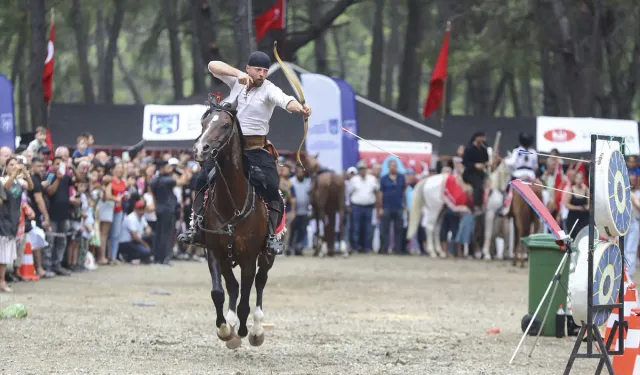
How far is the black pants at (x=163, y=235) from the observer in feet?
85.0

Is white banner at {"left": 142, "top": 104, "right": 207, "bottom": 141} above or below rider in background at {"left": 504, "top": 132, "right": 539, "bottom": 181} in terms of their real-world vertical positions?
above

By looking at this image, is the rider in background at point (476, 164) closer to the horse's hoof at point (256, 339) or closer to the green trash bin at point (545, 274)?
the green trash bin at point (545, 274)

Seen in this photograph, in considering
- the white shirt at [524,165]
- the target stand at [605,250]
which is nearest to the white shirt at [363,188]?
the white shirt at [524,165]

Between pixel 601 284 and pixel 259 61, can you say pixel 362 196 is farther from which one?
pixel 601 284

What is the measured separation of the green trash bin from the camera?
1550 cm

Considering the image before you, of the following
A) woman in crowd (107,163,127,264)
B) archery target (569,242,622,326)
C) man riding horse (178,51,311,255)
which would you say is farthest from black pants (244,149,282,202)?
woman in crowd (107,163,127,264)

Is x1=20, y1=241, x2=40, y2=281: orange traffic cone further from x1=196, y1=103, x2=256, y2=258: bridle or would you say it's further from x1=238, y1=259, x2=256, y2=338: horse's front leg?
x1=196, y1=103, x2=256, y2=258: bridle

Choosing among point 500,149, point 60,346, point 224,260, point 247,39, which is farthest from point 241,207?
point 500,149

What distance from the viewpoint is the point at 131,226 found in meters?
26.4

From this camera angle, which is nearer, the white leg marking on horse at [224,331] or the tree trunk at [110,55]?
the white leg marking on horse at [224,331]

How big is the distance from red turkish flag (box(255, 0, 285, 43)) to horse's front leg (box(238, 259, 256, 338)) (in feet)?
75.1

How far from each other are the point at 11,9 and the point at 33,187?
18.1 meters

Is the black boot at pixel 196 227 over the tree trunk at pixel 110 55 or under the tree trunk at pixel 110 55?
under

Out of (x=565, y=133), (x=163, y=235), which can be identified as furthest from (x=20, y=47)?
(x=565, y=133)
